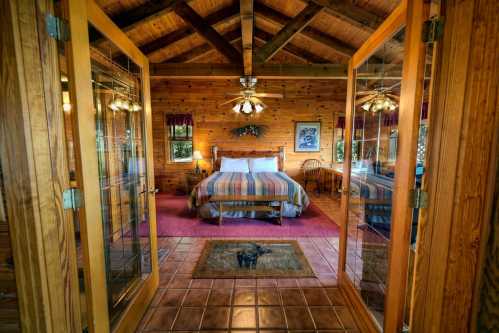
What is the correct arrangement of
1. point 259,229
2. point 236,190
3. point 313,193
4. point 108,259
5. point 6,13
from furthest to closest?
point 313,193, point 236,190, point 259,229, point 108,259, point 6,13

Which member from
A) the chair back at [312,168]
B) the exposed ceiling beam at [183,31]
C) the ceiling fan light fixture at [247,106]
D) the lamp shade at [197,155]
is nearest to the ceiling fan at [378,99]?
the ceiling fan light fixture at [247,106]

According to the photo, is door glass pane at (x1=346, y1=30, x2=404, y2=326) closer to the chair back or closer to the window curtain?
the chair back

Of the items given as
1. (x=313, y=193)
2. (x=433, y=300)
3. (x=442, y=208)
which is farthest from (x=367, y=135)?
(x=313, y=193)

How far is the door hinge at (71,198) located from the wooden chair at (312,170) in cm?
545

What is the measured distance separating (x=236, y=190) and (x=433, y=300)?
114 inches

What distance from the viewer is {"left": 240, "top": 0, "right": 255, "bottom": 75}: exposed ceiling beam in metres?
2.03

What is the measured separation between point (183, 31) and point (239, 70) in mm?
1599

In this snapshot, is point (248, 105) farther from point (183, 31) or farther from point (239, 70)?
point (183, 31)

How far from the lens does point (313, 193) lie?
19.0ft

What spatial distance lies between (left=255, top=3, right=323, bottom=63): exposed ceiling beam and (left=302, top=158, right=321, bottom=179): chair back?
3435mm

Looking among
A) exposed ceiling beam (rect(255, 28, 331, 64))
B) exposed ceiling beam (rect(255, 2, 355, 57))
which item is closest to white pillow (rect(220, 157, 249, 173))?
exposed ceiling beam (rect(255, 28, 331, 64))

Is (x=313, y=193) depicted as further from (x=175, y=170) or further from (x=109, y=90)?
(x=109, y=90)

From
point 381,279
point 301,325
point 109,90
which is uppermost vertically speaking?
point 109,90

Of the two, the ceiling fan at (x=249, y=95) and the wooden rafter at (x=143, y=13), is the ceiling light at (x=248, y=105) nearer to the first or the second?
the ceiling fan at (x=249, y=95)
